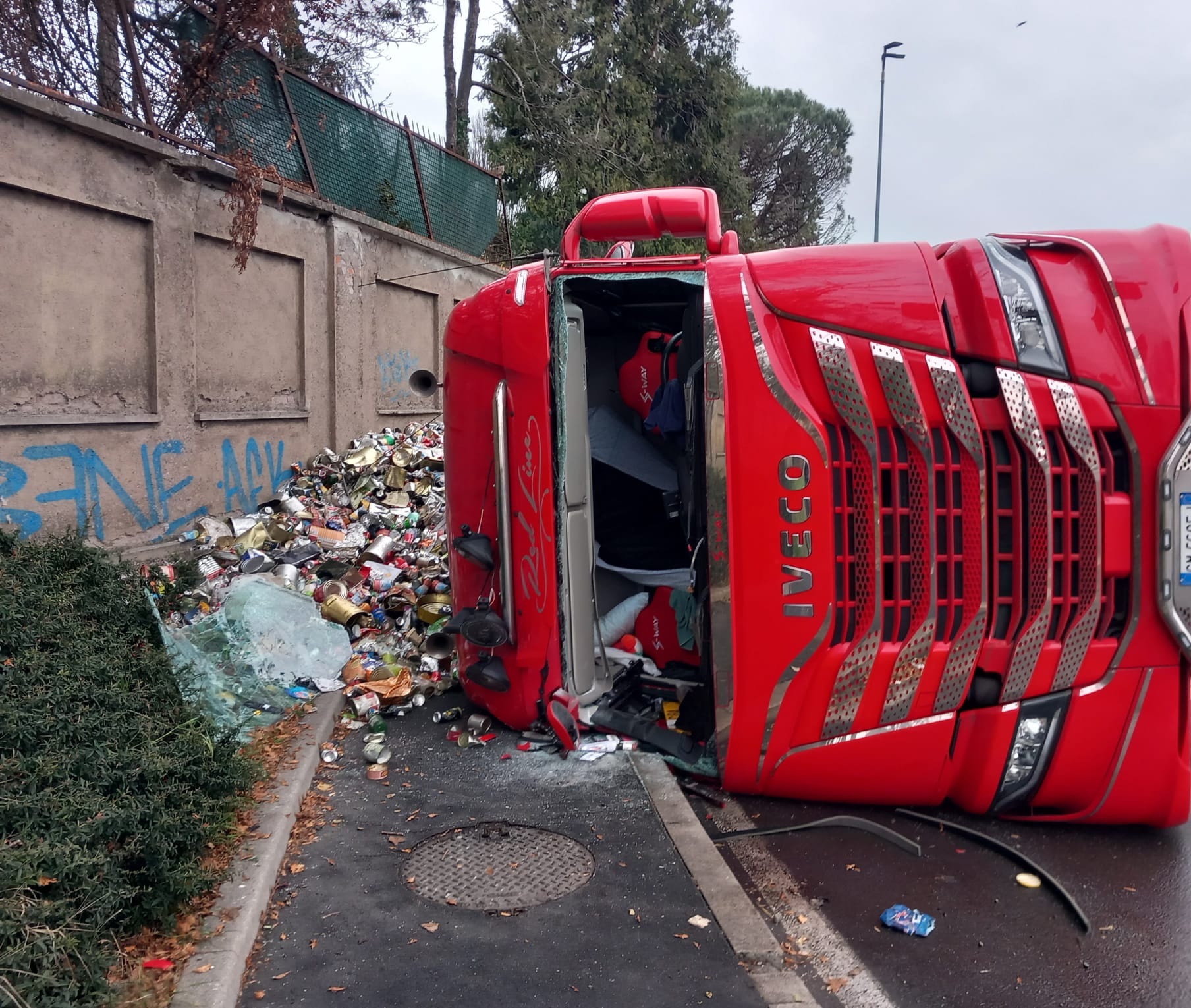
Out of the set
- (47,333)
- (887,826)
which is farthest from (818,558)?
(47,333)

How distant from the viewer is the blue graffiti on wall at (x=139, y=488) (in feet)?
18.5

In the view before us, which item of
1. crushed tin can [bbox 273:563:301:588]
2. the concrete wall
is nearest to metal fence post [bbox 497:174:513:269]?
the concrete wall

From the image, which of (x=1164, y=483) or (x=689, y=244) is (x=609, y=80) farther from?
(x=1164, y=483)

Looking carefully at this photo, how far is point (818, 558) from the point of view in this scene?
3.59m

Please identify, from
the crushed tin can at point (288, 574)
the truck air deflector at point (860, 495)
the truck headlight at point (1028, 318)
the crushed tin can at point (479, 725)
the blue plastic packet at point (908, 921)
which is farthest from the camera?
the crushed tin can at point (288, 574)

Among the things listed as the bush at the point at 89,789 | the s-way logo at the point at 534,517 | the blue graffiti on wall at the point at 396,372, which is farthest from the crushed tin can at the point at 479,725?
the blue graffiti on wall at the point at 396,372

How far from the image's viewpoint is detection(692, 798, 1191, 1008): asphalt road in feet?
8.84

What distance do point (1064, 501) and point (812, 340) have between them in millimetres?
1122

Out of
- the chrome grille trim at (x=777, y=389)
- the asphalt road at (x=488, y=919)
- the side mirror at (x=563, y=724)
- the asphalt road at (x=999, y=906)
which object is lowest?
the asphalt road at (x=999, y=906)

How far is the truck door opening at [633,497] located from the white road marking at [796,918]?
0.58 metres

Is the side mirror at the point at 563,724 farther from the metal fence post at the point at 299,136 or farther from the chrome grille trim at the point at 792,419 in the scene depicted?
the metal fence post at the point at 299,136

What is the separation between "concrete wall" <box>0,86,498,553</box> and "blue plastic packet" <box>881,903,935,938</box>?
5.04 meters

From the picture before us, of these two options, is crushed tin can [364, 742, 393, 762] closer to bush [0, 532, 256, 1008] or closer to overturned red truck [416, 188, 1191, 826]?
bush [0, 532, 256, 1008]

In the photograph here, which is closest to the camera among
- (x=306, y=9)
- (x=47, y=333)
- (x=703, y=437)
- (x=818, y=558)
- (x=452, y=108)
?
(x=818, y=558)
